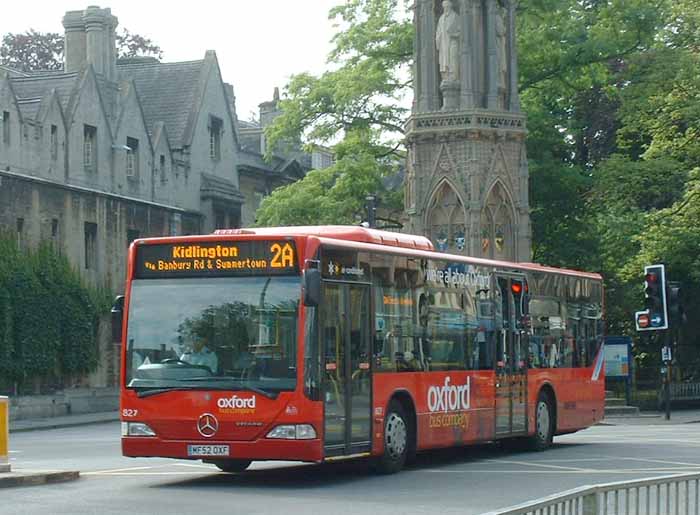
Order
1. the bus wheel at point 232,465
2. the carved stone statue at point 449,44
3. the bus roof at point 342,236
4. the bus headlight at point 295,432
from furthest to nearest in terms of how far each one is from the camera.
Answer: the carved stone statue at point 449,44 → the bus wheel at point 232,465 → the bus roof at point 342,236 → the bus headlight at point 295,432

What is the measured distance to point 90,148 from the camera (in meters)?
51.9

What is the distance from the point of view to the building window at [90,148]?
2029 inches

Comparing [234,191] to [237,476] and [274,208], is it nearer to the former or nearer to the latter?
[274,208]

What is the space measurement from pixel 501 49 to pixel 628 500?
2934 centimetres

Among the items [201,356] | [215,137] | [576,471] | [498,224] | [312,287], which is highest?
[215,137]

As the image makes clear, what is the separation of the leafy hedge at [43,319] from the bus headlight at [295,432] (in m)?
27.9

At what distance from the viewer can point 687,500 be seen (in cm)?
998

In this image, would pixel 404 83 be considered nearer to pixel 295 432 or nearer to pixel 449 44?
pixel 449 44

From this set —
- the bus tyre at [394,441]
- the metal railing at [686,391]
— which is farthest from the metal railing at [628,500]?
the metal railing at [686,391]

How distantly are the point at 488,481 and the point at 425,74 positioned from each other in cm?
2063

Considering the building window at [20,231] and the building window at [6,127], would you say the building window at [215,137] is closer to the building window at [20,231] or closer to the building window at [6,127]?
the building window at [6,127]

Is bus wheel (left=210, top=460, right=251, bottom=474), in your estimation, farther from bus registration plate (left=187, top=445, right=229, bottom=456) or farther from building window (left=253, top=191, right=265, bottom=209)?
building window (left=253, top=191, right=265, bottom=209)

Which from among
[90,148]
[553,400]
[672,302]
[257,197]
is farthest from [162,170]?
[553,400]

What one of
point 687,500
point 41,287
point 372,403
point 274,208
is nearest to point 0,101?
point 41,287
